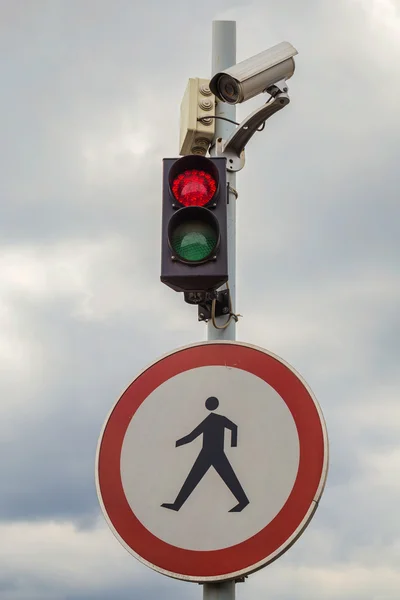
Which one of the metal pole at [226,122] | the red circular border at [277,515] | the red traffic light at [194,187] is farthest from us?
the metal pole at [226,122]

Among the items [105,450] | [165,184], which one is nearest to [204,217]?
[165,184]

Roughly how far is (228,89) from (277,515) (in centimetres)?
178

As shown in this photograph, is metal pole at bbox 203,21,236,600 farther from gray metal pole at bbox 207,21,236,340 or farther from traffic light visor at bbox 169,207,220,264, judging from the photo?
→ traffic light visor at bbox 169,207,220,264

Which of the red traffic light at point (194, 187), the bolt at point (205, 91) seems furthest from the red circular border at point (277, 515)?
the bolt at point (205, 91)

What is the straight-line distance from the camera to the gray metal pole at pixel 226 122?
3.67 m

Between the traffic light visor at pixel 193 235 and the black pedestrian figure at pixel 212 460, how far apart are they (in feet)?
1.87

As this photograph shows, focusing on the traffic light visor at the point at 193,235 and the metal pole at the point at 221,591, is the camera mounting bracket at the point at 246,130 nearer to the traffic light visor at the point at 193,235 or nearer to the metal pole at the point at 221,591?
the traffic light visor at the point at 193,235

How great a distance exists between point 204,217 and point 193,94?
114 cm

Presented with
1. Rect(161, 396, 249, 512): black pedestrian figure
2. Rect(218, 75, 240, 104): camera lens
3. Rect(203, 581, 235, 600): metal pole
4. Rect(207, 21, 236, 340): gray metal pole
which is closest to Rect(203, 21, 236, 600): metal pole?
Rect(207, 21, 236, 340): gray metal pole

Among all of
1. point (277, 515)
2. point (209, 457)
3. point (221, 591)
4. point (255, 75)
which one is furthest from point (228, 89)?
point (221, 591)

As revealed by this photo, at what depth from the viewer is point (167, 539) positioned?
3066 mm

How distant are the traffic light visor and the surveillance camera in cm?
76

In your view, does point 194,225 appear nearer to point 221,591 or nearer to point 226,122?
point 226,122

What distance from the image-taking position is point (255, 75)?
12.1 ft
